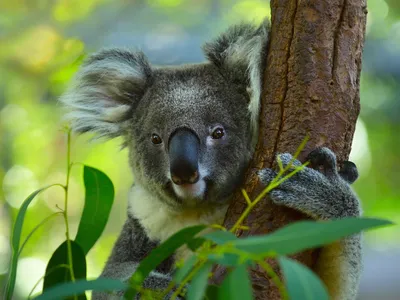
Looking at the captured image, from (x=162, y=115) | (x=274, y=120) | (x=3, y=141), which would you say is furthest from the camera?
(x=3, y=141)

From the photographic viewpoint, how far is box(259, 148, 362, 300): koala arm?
2.12 m

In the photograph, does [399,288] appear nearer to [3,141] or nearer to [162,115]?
[3,141]

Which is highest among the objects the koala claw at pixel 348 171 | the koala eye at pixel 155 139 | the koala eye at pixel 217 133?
the koala eye at pixel 155 139

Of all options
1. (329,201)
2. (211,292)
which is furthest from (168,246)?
(329,201)

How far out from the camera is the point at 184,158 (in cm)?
237

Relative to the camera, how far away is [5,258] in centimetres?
696

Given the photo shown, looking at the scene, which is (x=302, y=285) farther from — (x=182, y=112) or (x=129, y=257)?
(x=129, y=257)

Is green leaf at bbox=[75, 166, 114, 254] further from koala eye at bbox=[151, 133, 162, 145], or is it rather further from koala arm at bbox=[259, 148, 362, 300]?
koala eye at bbox=[151, 133, 162, 145]

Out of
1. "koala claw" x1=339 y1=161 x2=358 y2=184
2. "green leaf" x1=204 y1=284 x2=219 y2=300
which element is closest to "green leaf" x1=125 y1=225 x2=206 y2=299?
"green leaf" x1=204 y1=284 x2=219 y2=300

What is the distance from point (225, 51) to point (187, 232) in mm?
1372

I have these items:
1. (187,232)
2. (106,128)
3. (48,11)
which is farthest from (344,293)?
(48,11)

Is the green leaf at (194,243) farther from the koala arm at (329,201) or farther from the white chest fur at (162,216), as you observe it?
the white chest fur at (162,216)

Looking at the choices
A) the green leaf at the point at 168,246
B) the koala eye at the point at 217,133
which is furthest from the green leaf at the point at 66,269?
the koala eye at the point at 217,133

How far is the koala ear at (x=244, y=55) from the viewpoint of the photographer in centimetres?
245
